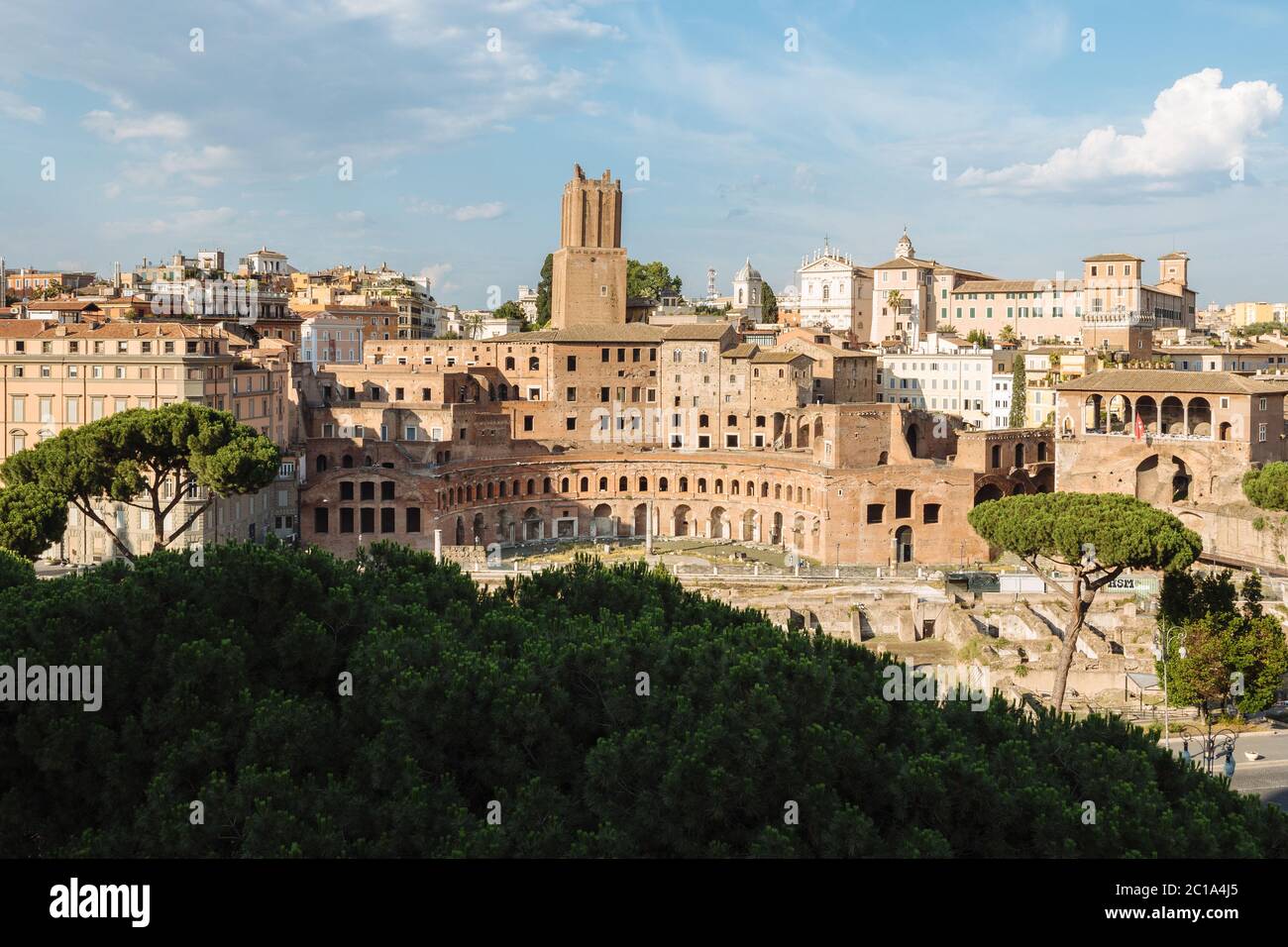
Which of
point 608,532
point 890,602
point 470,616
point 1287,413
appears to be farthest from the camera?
point 608,532

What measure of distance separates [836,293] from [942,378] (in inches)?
868

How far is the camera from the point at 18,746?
17.5m

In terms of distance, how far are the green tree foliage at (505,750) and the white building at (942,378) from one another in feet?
187

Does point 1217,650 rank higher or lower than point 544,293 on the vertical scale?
lower

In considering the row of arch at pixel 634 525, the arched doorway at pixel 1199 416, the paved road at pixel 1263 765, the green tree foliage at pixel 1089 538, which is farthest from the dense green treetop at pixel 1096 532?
the arched doorway at pixel 1199 416

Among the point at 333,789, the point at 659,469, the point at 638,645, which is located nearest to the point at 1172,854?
the point at 638,645

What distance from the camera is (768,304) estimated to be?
106625mm

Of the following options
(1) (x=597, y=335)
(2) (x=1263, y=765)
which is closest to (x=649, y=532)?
(1) (x=597, y=335)

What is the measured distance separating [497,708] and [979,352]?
62.8m

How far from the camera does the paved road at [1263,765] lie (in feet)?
93.0

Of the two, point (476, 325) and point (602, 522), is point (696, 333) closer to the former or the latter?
point (602, 522)

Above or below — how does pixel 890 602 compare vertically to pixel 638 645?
below
